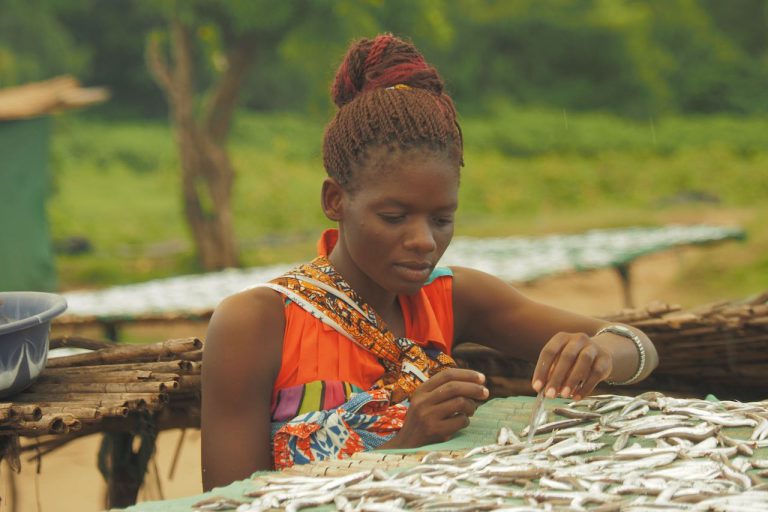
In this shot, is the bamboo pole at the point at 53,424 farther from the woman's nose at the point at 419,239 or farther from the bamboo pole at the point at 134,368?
the woman's nose at the point at 419,239

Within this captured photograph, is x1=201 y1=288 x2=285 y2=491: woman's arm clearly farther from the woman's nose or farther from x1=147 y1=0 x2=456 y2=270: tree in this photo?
x1=147 y1=0 x2=456 y2=270: tree

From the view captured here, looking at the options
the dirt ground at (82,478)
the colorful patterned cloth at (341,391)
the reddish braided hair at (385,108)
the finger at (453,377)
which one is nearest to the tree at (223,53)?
the dirt ground at (82,478)

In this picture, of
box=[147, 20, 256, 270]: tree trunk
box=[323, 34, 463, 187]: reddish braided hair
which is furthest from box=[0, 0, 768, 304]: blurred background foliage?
box=[323, 34, 463, 187]: reddish braided hair

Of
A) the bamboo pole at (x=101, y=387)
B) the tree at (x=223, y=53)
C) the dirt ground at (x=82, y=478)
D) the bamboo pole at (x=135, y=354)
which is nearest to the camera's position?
the bamboo pole at (x=101, y=387)

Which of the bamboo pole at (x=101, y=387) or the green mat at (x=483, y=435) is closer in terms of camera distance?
the green mat at (x=483, y=435)

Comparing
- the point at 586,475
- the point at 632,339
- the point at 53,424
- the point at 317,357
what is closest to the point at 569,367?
the point at 586,475

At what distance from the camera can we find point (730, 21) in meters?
26.0

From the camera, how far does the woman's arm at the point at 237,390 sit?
240cm

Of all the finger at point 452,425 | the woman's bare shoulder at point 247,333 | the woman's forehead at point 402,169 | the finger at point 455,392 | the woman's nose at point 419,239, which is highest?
the woman's forehead at point 402,169

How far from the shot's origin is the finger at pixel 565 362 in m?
2.26

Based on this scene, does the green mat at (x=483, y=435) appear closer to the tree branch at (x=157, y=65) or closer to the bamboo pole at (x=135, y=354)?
the bamboo pole at (x=135, y=354)

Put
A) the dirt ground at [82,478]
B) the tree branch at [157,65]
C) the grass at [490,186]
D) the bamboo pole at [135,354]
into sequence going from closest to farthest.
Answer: the bamboo pole at [135,354] → the dirt ground at [82,478] → the tree branch at [157,65] → the grass at [490,186]

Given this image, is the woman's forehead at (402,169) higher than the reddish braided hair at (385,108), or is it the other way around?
the reddish braided hair at (385,108)

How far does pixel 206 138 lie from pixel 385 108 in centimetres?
937
